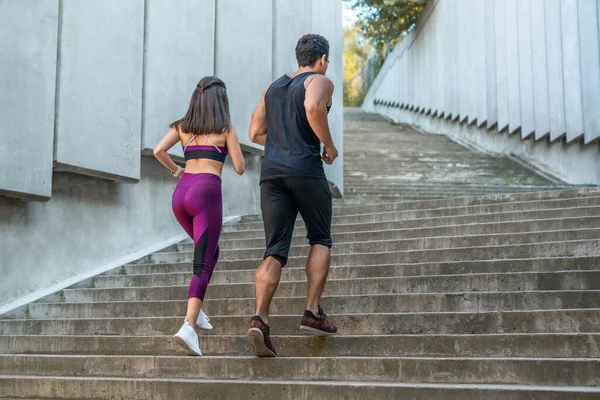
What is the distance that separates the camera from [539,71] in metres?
14.5

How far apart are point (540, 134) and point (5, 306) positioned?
10.5 meters

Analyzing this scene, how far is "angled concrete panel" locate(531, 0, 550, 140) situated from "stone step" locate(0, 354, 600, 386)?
11.0 meters

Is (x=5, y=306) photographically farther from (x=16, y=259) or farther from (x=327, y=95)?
(x=327, y=95)

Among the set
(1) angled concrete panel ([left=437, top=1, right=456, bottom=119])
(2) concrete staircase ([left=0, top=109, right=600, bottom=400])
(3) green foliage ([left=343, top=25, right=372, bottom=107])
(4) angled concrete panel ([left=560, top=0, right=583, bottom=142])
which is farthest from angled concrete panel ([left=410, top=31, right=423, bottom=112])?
(2) concrete staircase ([left=0, top=109, right=600, bottom=400])

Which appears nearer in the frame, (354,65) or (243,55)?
(243,55)

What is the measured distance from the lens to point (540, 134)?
47.5 ft

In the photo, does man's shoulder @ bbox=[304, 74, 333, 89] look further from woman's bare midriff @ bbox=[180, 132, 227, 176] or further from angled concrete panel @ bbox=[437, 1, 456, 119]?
angled concrete panel @ bbox=[437, 1, 456, 119]

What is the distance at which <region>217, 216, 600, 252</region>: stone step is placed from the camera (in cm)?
665

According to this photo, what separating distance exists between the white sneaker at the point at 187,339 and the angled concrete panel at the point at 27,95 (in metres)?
2.91

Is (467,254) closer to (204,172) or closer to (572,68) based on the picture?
(204,172)

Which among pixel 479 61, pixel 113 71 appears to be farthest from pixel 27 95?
pixel 479 61

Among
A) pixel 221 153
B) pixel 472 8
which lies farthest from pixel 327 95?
pixel 472 8

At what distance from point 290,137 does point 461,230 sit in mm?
3069

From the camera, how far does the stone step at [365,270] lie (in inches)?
218
